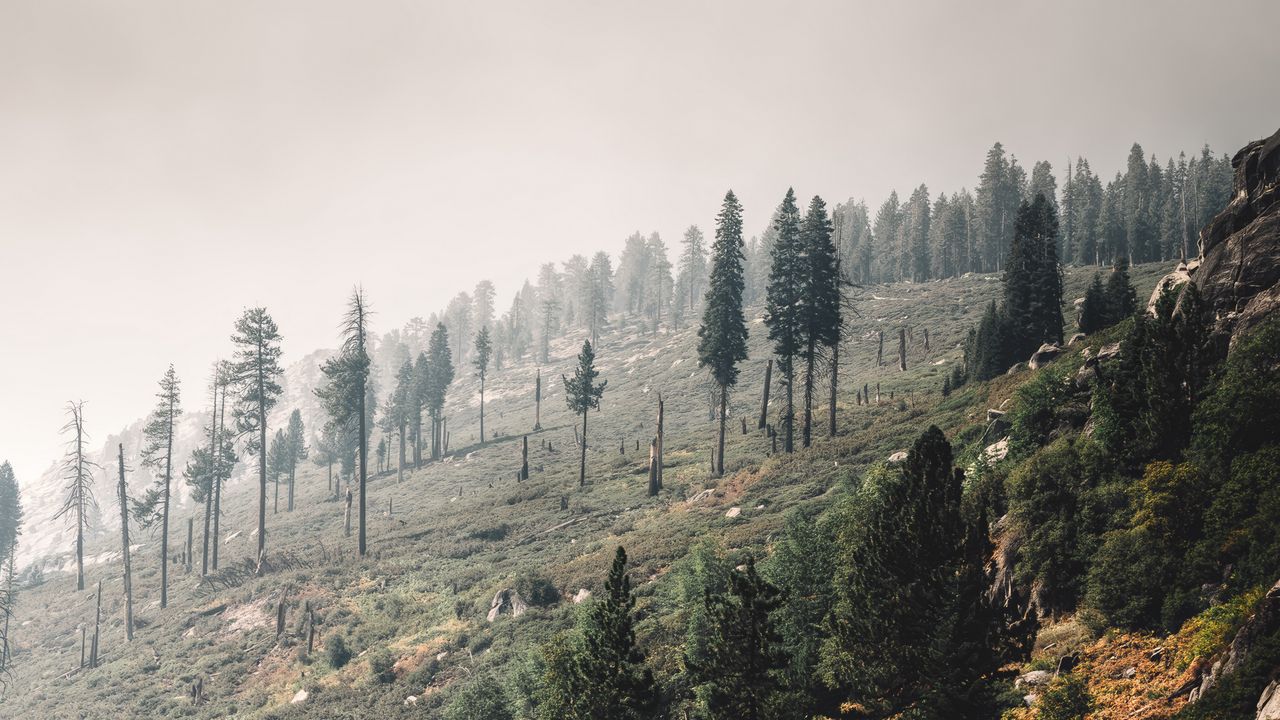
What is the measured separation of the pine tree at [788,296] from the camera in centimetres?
5069

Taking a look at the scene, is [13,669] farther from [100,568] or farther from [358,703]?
[358,703]

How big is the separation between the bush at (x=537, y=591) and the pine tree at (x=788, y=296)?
2060 centimetres

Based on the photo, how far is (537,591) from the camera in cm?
3650

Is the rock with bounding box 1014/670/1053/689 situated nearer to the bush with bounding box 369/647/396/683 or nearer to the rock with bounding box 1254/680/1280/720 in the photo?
the rock with bounding box 1254/680/1280/720

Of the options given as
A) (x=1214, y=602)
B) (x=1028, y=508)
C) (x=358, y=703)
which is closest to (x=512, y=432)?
(x=358, y=703)

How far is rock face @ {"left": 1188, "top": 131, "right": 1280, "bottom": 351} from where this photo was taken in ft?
70.9

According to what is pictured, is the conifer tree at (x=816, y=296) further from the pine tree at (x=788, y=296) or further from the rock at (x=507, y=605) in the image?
the rock at (x=507, y=605)

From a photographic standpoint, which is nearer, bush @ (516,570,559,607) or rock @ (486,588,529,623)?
rock @ (486,588,529,623)

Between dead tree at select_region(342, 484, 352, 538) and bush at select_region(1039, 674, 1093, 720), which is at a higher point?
bush at select_region(1039, 674, 1093, 720)

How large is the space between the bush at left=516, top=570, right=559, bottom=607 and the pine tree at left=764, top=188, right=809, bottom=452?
811 inches

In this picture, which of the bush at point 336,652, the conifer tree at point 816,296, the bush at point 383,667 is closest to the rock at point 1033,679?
the bush at point 383,667

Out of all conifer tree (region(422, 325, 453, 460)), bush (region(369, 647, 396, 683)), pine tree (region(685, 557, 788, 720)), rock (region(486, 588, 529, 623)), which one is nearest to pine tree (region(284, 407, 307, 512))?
conifer tree (region(422, 325, 453, 460))

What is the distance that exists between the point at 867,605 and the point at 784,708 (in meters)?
3.47

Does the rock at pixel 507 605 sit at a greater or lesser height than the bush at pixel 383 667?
greater
